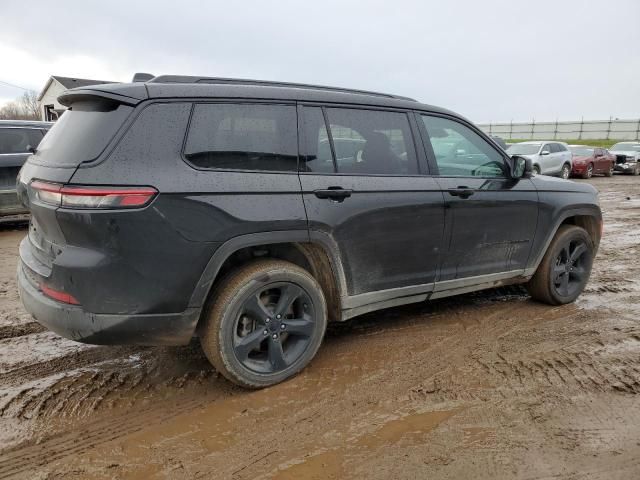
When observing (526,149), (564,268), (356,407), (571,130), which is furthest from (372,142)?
(571,130)

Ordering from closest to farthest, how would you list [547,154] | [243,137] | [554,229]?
[243,137], [554,229], [547,154]

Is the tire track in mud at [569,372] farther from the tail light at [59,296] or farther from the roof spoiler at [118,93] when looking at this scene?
the roof spoiler at [118,93]

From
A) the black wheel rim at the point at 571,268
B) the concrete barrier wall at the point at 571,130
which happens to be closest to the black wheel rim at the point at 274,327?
the black wheel rim at the point at 571,268

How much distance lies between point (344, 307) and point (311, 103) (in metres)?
1.42

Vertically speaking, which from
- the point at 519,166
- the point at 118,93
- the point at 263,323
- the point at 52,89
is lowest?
the point at 263,323

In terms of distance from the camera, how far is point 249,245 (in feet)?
9.33

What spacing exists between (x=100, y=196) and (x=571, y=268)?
4.34 m

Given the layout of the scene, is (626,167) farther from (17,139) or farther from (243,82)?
(243,82)

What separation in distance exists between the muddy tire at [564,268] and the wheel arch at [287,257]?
2.36 m

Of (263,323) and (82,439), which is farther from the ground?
(263,323)

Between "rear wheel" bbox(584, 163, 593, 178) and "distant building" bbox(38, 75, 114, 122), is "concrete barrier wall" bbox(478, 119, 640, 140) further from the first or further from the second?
"distant building" bbox(38, 75, 114, 122)

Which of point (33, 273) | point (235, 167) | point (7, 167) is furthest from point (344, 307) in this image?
point (7, 167)

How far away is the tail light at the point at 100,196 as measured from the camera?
8.04ft

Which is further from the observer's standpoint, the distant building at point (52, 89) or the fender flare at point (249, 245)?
the distant building at point (52, 89)
